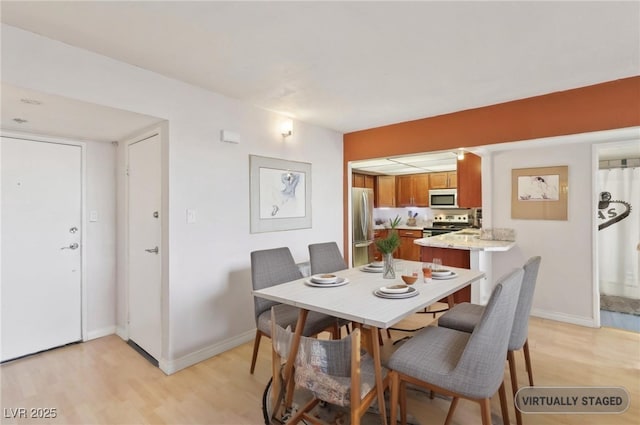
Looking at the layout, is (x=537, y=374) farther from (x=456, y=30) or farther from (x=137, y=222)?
(x=137, y=222)

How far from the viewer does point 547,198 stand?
3633 mm

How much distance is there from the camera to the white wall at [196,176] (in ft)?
6.59

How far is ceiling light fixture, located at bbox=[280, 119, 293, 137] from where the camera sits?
3.43 m

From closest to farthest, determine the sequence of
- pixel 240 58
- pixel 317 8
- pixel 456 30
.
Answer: pixel 317 8 → pixel 456 30 → pixel 240 58

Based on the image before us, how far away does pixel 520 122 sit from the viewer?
115 inches

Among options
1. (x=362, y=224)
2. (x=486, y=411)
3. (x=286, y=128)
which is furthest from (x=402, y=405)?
(x=362, y=224)

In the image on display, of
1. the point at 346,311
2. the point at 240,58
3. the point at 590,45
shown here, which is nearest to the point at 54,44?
the point at 240,58

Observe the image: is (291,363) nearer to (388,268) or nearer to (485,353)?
(485,353)

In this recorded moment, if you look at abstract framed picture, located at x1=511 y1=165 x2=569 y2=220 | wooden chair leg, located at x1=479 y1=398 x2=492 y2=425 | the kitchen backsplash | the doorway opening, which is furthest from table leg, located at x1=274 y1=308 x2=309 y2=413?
the kitchen backsplash

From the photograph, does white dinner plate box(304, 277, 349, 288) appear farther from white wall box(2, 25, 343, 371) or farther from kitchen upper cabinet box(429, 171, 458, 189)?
kitchen upper cabinet box(429, 171, 458, 189)

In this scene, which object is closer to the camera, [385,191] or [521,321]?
[521,321]

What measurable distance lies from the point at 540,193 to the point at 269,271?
10.6 ft

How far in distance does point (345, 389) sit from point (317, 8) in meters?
1.86

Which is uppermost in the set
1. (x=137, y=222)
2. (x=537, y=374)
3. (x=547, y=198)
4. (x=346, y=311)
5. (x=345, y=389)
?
(x=547, y=198)
